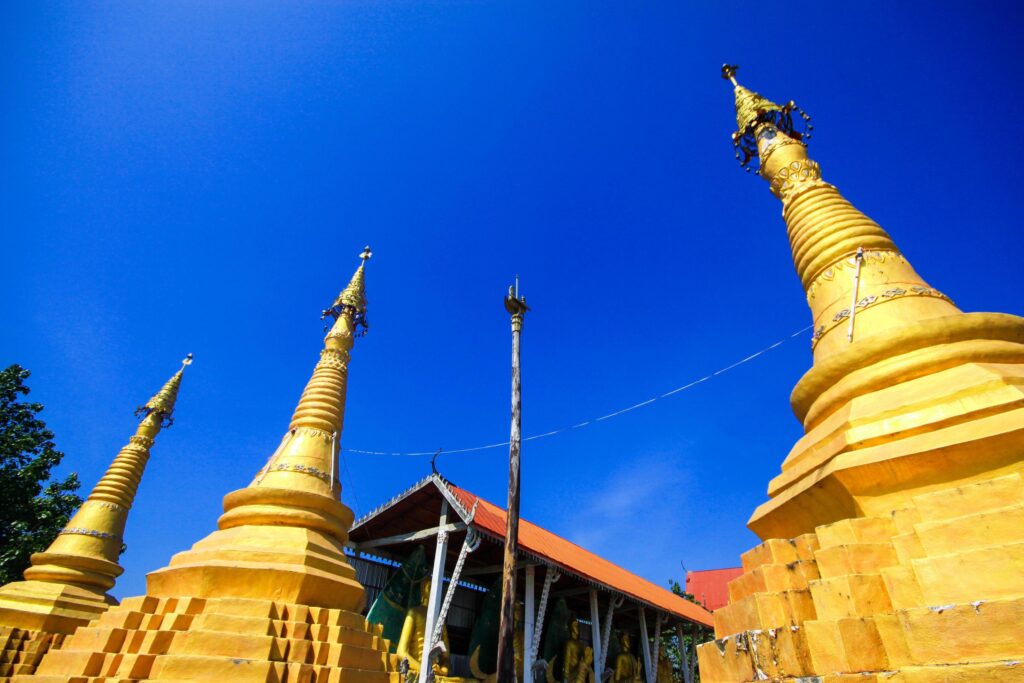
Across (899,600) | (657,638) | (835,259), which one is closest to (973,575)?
(899,600)

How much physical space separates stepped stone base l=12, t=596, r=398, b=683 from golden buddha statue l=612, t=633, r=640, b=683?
12.6 metres

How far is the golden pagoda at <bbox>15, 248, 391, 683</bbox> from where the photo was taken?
571 cm

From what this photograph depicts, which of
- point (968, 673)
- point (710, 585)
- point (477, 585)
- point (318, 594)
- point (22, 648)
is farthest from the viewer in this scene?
point (710, 585)

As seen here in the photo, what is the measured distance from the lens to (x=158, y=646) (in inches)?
230

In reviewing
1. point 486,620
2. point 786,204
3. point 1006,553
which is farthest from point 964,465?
point 486,620

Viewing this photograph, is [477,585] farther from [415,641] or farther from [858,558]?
[858,558]

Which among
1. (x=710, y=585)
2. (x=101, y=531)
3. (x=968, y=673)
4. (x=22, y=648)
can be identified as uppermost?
(x=710, y=585)

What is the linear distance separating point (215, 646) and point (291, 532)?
5.58 ft

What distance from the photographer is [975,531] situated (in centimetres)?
294

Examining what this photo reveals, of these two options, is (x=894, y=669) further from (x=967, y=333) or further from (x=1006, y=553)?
(x=967, y=333)

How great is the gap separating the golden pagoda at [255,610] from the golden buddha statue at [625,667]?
12146mm

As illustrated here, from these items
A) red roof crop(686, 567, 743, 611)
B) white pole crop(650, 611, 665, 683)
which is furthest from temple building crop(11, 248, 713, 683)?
red roof crop(686, 567, 743, 611)

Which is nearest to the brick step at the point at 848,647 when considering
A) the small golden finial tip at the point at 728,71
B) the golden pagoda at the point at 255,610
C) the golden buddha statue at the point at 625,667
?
the golden pagoda at the point at 255,610

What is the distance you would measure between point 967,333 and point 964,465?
1.36 meters
